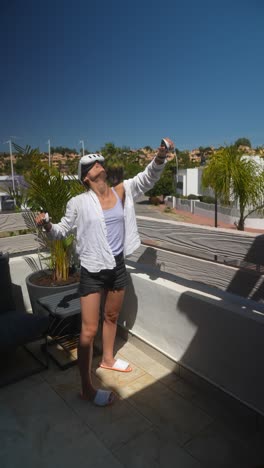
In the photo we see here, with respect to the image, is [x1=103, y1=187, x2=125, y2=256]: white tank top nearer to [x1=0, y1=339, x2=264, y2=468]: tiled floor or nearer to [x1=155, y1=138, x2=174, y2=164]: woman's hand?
[x1=155, y1=138, x2=174, y2=164]: woman's hand

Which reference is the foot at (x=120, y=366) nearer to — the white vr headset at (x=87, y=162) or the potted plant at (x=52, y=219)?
the potted plant at (x=52, y=219)

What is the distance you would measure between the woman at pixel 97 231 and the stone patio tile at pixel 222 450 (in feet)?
1.96

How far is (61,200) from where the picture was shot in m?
3.11

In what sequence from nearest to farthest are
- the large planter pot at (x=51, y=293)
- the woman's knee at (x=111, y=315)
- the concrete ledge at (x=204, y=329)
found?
the concrete ledge at (x=204, y=329) < the woman's knee at (x=111, y=315) < the large planter pot at (x=51, y=293)

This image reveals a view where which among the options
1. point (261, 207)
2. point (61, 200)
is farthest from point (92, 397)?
point (261, 207)

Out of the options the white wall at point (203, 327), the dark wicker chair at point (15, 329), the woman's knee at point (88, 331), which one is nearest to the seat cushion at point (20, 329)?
the dark wicker chair at point (15, 329)

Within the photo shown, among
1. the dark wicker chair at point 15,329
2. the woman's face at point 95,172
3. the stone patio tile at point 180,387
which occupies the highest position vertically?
the woman's face at point 95,172

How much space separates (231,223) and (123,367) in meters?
22.5

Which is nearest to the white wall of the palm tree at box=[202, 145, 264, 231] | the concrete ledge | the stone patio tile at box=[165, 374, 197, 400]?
the concrete ledge

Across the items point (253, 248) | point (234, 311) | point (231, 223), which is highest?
point (253, 248)

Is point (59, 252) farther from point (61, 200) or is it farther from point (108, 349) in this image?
point (108, 349)

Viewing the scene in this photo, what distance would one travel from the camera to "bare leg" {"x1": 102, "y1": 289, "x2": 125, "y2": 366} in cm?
219

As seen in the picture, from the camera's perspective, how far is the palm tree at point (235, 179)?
514 cm

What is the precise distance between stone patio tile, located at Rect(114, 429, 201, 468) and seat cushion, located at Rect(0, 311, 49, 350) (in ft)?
3.11
